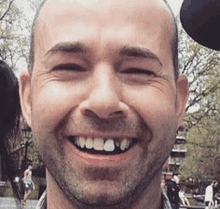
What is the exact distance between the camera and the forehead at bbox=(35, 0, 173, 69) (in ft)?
4.64

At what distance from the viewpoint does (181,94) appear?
1.70 m

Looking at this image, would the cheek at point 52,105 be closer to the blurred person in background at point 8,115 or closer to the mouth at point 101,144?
the mouth at point 101,144

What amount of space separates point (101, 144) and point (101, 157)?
0.17ft

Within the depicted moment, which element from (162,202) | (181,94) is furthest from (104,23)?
(162,202)

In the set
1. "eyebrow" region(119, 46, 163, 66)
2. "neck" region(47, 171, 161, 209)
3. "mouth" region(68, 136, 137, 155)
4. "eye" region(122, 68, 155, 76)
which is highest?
"eyebrow" region(119, 46, 163, 66)

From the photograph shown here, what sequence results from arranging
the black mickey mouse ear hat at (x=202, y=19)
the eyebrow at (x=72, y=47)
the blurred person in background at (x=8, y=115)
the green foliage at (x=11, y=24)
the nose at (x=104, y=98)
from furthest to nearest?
the green foliage at (x=11, y=24) → the blurred person in background at (x=8, y=115) → the black mickey mouse ear hat at (x=202, y=19) → the eyebrow at (x=72, y=47) → the nose at (x=104, y=98)

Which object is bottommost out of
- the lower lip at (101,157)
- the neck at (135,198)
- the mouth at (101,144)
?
the neck at (135,198)

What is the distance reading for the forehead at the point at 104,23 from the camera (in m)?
1.42

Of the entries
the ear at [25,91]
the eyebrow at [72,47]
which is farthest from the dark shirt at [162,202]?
the eyebrow at [72,47]

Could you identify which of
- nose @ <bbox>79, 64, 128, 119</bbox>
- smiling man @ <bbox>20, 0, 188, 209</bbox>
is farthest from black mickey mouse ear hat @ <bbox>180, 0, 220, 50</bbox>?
nose @ <bbox>79, 64, 128, 119</bbox>

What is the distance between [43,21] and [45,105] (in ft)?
1.36

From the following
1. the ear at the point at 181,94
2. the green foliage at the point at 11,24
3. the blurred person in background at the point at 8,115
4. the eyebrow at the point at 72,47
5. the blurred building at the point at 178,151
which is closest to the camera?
the eyebrow at the point at 72,47

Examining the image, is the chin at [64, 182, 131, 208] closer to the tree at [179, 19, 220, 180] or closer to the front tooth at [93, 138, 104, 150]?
the front tooth at [93, 138, 104, 150]

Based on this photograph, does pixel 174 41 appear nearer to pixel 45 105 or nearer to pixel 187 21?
pixel 187 21
